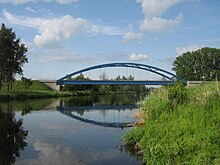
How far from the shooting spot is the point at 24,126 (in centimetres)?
2233

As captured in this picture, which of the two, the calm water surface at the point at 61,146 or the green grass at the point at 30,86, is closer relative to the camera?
the calm water surface at the point at 61,146

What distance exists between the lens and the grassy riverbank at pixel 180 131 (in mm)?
9984

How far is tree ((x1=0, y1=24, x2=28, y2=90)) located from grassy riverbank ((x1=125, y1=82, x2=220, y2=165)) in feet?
153

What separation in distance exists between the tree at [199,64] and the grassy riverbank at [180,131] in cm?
11062

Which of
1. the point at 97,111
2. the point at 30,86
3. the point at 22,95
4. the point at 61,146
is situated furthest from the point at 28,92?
the point at 61,146

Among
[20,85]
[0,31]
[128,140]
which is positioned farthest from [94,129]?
[20,85]

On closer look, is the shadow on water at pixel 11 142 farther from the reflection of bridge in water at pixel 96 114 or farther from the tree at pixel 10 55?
the tree at pixel 10 55

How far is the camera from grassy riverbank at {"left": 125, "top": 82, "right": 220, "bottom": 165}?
9.98 m

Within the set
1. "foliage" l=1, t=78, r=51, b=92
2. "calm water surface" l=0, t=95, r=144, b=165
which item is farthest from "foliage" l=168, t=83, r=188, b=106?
"foliage" l=1, t=78, r=51, b=92

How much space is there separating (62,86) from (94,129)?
7761cm

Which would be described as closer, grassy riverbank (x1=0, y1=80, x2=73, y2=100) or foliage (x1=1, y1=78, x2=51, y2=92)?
grassy riverbank (x1=0, y1=80, x2=73, y2=100)

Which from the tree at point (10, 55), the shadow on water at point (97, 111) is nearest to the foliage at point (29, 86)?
the tree at point (10, 55)

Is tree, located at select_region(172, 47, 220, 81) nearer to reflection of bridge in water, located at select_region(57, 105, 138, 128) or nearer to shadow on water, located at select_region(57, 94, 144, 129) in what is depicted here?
shadow on water, located at select_region(57, 94, 144, 129)

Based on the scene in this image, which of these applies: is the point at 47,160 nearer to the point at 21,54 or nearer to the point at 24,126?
the point at 24,126
